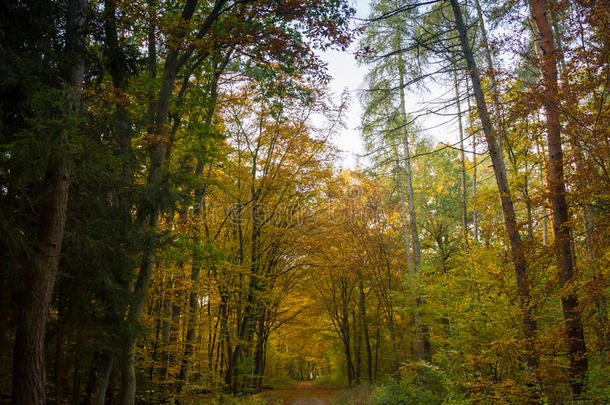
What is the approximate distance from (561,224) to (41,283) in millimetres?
8407

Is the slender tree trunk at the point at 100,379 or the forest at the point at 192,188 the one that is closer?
the forest at the point at 192,188

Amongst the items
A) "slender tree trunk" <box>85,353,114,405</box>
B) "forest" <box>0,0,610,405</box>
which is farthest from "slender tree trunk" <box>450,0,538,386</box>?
"slender tree trunk" <box>85,353,114,405</box>

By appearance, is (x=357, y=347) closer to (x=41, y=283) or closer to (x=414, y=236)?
(x=414, y=236)

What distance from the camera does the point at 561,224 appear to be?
6438 millimetres

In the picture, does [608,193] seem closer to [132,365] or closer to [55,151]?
[55,151]

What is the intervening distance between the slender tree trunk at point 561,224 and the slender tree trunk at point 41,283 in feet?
24.6

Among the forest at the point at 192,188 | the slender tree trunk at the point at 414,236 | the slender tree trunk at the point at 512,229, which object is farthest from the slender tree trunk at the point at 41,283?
the slender tree trunk at the point at 414,236

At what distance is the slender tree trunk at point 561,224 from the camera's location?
601cm

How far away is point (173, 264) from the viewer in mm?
11125

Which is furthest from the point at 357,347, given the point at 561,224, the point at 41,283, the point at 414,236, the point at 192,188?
the point at 41,283

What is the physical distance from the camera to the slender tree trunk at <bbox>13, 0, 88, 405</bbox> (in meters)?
4.87

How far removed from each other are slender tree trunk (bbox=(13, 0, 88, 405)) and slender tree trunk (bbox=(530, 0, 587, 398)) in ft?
24.6

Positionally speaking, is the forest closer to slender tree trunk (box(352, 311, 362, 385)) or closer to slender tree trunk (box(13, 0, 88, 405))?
slender tree trunk (box(13, 0, 88, 405))

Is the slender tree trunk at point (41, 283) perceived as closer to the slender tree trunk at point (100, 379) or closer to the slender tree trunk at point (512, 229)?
the slender tree trunk at point (100, 379)
